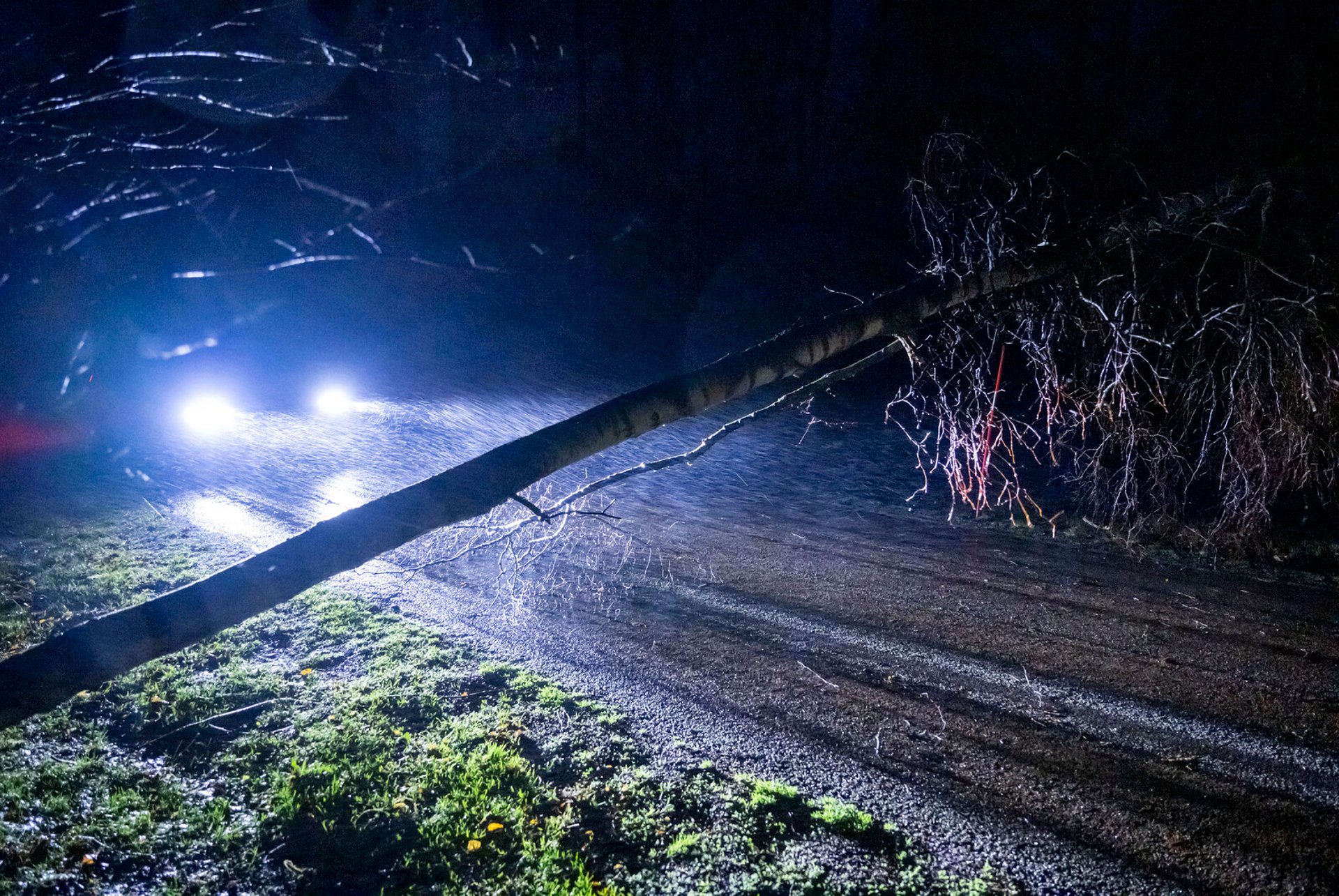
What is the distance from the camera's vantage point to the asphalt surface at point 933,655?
3.75 meters

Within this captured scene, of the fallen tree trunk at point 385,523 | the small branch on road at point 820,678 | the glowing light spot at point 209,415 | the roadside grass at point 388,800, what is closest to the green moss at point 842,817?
the roadside grass at point 388,800

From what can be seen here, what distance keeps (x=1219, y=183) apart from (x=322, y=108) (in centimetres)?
651

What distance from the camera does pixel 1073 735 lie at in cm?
450

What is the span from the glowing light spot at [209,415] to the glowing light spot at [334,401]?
1343 mm

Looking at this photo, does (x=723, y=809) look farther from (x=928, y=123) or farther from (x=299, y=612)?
(x=928, y=123)

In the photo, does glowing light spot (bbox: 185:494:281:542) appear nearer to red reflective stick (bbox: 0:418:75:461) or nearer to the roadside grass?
the roadside grass

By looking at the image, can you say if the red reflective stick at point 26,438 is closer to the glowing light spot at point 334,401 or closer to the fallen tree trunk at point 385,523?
the glowing light spot at point 334,401

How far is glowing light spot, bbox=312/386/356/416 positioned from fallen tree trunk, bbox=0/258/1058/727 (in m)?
11.2

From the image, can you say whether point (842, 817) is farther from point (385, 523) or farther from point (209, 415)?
point (209, 415)

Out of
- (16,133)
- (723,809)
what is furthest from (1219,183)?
(16,133)

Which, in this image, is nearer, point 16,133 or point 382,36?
point 16,133

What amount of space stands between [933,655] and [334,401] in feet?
40.0

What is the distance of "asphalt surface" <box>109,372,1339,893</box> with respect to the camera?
375 centimetres

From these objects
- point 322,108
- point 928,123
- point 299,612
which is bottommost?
point 299,612
